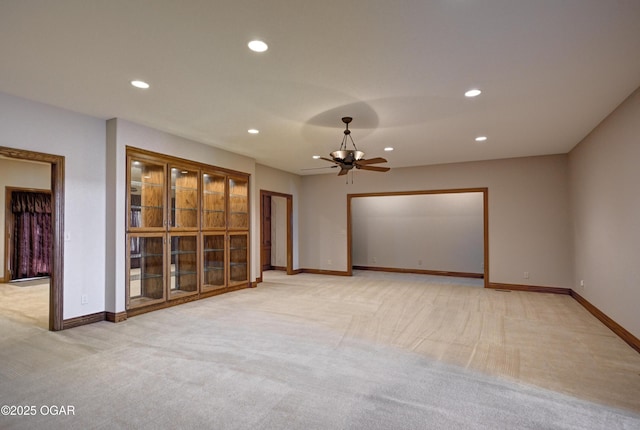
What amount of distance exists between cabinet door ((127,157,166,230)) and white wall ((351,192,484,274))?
21.3ft

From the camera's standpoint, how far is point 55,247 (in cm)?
403

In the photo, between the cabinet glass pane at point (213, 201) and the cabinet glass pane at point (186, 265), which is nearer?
the cabinet glass pane at point (186, 265)

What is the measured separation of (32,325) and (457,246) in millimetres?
8866

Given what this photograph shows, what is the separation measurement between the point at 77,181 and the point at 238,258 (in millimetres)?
3143

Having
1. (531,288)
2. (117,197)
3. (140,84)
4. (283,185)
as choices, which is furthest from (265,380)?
(283,185)

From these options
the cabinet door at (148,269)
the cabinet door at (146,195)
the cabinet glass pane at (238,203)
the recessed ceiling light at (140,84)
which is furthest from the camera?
the cabinet glass pane at (238,203)

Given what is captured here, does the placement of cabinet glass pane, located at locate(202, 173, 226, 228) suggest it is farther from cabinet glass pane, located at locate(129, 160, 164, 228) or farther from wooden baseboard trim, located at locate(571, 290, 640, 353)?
wooden baseboard trim, located at locate(571, 290, 640, 353)

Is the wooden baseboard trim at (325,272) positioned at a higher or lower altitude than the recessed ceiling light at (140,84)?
lower

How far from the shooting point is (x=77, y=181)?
13.9 ft

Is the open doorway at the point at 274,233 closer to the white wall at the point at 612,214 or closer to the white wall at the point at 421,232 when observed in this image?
the white wall at the point at 421,232

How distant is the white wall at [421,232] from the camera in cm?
901

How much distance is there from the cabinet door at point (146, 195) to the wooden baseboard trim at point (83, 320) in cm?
121

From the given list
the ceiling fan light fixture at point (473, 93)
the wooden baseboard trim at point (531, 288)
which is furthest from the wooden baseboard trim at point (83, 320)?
the wooden baseboard trim at point (531, 288)

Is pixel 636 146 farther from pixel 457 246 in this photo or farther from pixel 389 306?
pixel 457 246
